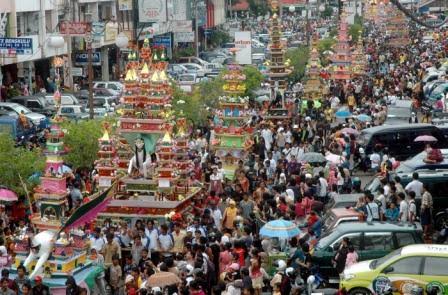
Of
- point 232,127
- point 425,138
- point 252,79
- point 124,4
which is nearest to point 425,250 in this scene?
point 232,127

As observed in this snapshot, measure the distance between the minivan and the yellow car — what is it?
1385 centimetres

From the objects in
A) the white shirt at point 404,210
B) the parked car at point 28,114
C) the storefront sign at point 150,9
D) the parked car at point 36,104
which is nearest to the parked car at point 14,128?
the parked car at point 28,114

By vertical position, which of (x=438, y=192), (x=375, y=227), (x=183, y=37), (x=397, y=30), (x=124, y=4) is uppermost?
(x=124, y=4)

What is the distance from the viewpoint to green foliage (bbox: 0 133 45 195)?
26344 millimetres

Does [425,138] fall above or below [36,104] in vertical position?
above

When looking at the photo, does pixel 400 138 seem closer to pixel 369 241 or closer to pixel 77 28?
pixel 369 241

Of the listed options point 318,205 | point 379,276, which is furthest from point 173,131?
point 379,276

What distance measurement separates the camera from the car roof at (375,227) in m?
19.7

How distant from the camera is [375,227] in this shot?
19.8 metres

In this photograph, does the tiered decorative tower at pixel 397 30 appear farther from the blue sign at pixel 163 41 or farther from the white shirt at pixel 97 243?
the white shirt at pixel 97 243

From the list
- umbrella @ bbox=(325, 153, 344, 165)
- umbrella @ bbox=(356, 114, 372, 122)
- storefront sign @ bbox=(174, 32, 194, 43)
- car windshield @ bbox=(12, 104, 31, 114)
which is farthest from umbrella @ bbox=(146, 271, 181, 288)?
storefront sign @ bbox=(174, 32, 194, 43)

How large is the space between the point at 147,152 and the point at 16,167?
10.7ft

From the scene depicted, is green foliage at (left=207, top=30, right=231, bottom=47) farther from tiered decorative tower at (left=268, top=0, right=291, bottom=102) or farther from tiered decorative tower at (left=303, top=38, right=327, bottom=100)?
tiered decorative tower at (left=268, top=0, right=291, bottom=102)

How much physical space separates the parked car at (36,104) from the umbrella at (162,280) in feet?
95.2
